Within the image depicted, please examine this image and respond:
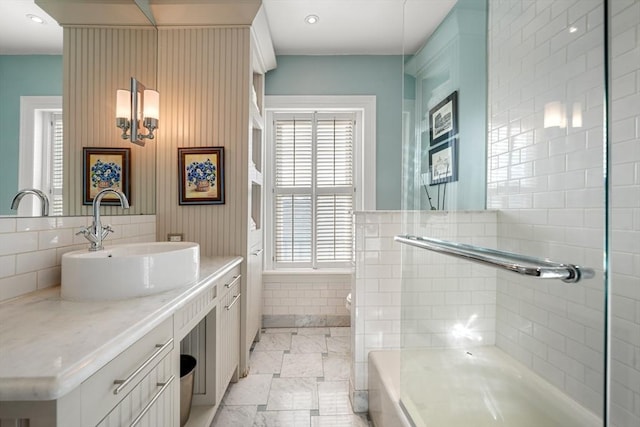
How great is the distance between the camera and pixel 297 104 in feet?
9.94

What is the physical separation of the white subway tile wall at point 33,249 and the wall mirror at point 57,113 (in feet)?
0.14

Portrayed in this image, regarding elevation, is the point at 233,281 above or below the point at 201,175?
below

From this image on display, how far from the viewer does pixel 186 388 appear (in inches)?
57.3

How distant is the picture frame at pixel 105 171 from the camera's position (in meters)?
1.50

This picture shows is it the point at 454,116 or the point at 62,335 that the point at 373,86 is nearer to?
the point at 454,116

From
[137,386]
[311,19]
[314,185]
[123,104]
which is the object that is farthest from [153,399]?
[311,19]

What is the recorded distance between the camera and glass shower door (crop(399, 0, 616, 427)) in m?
0.88

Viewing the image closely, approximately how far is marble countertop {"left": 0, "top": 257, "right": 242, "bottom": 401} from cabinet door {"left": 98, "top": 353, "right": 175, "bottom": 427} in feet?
0.56

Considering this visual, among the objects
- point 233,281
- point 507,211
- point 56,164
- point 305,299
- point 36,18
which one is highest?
point 36,18

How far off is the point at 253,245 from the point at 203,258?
496 mm

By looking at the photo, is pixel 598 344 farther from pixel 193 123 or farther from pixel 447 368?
pixel 193 123

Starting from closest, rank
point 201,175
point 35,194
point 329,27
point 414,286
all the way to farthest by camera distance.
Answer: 1. point 35,194
2. point 414,286
3. point 201,175
4. point 329,27

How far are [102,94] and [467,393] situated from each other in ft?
7.55

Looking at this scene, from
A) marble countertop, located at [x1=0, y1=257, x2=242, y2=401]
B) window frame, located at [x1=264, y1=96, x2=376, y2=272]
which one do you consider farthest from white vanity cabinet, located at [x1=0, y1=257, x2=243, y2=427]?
window frame, located at [x1=264, y1=96, x2=376, y2=272]
